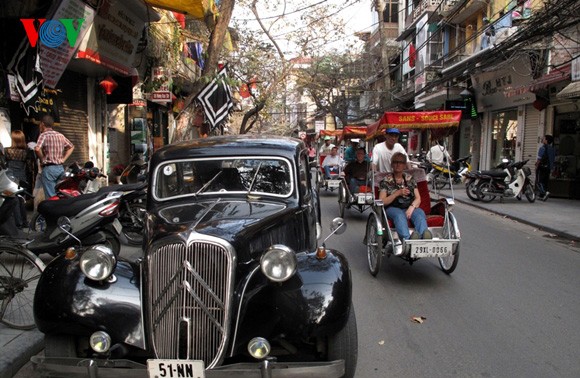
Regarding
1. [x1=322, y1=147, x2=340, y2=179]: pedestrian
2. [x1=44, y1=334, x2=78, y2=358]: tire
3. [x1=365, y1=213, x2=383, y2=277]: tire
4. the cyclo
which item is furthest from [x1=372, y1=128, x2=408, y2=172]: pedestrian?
[x1=322, y1=147, x2=340, y2=179]: pedestrian

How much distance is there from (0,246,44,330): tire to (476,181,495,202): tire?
40.5 ft

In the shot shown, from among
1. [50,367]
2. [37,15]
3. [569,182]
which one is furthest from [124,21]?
[569,182]

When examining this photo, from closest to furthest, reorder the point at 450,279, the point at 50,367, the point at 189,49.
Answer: the point at 50,367
the point at 450,279
the point at 189,49

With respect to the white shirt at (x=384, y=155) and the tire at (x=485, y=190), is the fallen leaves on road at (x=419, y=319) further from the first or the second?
the tire at (x=485, y=190)

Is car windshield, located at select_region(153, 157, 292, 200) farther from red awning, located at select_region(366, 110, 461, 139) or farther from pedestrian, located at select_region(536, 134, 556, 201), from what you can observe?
pedestrian, located at select_region(536, 134, 556, 201)

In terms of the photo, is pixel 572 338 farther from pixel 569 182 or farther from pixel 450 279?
pixel 569 182

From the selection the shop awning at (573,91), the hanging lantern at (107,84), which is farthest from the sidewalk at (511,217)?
the hanging lantern at (107,84)

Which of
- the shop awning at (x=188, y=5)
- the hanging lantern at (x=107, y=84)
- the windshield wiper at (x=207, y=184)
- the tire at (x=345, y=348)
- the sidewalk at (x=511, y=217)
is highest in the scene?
the shop awning at (x=188, y=5)

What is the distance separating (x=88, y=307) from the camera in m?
2.93

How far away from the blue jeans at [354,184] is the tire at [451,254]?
4.48m

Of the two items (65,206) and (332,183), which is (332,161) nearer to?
(332,183)

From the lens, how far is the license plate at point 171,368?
8.45 feet

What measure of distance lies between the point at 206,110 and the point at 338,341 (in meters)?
7.76

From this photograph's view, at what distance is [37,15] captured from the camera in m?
7.73
